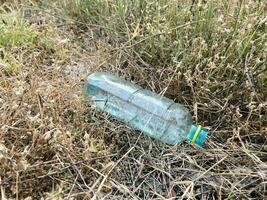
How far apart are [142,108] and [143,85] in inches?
6.2


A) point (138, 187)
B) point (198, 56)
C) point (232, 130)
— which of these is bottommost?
point (138, 187)

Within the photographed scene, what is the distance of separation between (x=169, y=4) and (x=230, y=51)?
13.0 inches

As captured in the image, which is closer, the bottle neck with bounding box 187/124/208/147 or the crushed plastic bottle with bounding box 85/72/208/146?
the bottle neck with bounding box 187/124/208/147

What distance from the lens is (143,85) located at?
1.91 metres

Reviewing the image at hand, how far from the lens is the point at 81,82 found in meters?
1.89

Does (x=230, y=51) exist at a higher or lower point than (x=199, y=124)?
higher

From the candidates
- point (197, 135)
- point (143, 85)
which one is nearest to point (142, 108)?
point (143, 85)

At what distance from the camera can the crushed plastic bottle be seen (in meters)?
1.72

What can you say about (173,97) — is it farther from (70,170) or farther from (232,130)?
(70,170)

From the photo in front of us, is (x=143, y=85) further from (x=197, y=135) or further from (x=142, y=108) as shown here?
(x=197, y=135)

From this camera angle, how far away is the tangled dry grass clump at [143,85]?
153 cm

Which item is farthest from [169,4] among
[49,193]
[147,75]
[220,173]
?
[49,193]

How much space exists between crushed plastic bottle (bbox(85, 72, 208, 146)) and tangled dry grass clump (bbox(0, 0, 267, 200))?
0.04 meters

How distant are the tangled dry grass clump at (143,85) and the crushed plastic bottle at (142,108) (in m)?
0.04
